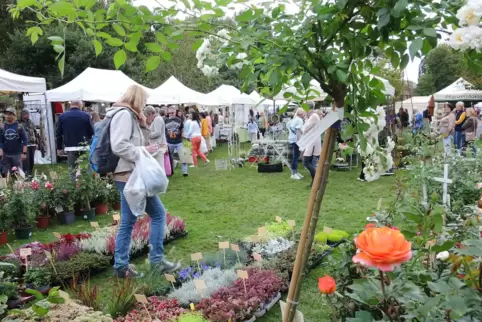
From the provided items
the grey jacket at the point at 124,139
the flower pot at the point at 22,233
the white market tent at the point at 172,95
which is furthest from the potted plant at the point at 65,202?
the white market tent at the point at 172,95

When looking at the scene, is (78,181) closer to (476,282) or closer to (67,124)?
(67,124)

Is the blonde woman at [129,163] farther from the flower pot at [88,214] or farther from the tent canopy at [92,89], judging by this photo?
the tent canopy at [92,89]

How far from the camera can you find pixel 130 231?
12.5 ft

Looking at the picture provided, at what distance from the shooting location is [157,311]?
297 centimetres

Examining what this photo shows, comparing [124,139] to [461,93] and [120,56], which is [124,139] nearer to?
[120,56]

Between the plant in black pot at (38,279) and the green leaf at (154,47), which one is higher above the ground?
the green leaf at (154,47)

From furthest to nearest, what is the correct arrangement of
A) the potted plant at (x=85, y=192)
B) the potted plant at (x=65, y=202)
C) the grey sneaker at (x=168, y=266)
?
the potted plant at (x=85, y=192), the potted plant at (x=65, y=202), the grey sneaker at (x=168, y=266)

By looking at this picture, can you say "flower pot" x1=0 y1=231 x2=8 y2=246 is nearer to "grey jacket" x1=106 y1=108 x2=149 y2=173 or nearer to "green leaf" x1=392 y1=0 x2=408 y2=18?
"grey jacket" x1=106 y1=108 x2=149 y2=173

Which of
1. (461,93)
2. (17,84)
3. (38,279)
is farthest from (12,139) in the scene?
(461,93)

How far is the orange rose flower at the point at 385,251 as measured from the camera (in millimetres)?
1053

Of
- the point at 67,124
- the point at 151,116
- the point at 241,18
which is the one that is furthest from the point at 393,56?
the point at 67,124

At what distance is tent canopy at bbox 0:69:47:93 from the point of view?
747 cm

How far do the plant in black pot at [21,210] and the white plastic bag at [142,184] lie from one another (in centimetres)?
254

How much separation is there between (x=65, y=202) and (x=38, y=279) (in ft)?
8.92
